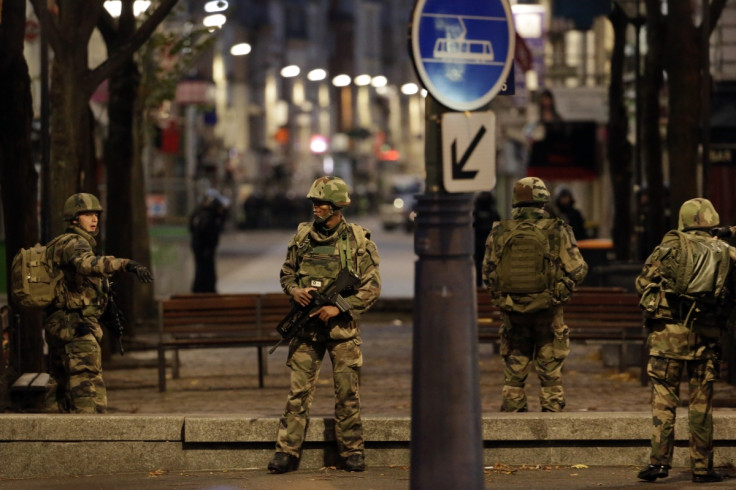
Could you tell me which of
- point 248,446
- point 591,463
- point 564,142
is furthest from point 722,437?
point 564,142

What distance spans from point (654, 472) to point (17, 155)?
6069 mm

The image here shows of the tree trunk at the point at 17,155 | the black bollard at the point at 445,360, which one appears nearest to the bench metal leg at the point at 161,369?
the tree trunk at the point at 17,155

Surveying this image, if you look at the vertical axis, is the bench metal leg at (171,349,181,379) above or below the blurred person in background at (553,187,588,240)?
below

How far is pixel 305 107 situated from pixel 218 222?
264 feet

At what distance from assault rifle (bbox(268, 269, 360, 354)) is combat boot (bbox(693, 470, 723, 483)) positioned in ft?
7.60

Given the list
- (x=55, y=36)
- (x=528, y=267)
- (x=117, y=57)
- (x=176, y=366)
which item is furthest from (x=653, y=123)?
→ (x=528, y=267)

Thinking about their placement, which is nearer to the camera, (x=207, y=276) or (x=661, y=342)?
(x=661, y=342)

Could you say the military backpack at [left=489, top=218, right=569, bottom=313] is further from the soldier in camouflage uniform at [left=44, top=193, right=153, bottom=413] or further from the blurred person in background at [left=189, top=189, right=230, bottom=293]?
the blurred person in background at [left=189, top=189, right=230, bottom=293]

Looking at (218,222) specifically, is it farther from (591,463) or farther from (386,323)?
(591,463)

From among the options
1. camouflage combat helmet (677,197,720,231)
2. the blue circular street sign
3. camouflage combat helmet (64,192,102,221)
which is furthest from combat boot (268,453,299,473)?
the blue circular street sign

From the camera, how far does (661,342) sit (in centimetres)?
968

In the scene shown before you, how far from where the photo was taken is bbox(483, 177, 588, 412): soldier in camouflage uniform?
1112cm

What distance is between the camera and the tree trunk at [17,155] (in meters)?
13.0

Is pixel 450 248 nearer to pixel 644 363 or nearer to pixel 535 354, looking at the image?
pixel 535 354
